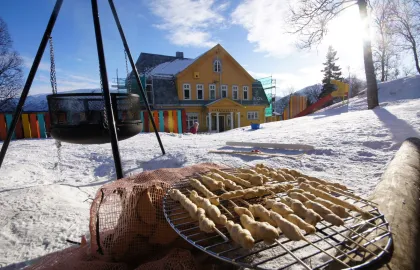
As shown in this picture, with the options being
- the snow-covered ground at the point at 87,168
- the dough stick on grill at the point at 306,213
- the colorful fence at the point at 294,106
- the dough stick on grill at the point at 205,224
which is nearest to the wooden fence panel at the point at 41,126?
the snow-covered ground at the point at 87,168

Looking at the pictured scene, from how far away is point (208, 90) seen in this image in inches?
979

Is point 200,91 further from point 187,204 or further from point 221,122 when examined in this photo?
point 187,204

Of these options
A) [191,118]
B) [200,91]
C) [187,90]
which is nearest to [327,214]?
[191,118]

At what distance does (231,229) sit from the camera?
138 centimetres

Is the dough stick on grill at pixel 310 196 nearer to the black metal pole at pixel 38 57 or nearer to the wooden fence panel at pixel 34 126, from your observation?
the black metal pole at pixel 38 57

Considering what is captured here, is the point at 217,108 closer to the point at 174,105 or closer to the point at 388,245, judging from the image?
the point at 174,105

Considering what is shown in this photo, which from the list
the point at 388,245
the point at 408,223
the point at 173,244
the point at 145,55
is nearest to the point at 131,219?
the point at 173,244

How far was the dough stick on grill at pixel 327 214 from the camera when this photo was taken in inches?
54.7

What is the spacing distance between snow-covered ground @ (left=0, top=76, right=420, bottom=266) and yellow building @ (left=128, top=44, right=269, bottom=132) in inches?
631

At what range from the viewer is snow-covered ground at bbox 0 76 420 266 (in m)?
2.65

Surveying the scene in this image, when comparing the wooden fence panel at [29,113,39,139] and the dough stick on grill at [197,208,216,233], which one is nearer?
the dough stick on grill at [197,208,216,233]

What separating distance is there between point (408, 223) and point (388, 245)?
662 mm

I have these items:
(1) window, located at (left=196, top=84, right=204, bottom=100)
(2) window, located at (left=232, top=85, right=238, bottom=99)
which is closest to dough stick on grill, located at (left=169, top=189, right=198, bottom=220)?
(1) window, located at (left=196, top=84, right=204, bottom=100)

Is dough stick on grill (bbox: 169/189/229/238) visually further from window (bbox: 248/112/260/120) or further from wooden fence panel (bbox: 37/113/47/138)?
window (bbox: 248/112/260/120)
